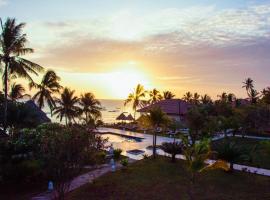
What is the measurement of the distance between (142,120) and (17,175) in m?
9.78

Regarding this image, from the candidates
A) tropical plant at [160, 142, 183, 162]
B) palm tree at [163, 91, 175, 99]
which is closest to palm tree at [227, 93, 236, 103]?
palm tree at [163, 91, 175, 99]

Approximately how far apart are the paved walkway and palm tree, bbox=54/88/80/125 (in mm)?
19513

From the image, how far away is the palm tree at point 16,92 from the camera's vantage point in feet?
117

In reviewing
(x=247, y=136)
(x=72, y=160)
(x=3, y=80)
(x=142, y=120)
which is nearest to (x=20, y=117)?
(x=3, y=80)

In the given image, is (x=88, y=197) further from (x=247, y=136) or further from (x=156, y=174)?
(x=247, y=136)

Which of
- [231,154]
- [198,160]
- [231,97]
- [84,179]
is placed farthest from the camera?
[231,97]

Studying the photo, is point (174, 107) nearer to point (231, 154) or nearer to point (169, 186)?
point (231, 154)

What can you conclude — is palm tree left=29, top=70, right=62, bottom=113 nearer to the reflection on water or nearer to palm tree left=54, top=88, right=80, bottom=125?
palm tree left=54, top=88, right=80, bottom=125

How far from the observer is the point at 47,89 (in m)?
35.4

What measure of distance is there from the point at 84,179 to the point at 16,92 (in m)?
23.8

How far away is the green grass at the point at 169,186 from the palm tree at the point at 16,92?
2370 cm

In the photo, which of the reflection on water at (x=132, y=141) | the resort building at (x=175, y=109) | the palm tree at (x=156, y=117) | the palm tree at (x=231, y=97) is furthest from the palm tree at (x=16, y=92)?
the palm tree at (x=231, y=97)

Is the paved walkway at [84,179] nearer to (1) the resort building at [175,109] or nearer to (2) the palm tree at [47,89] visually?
(2) the palm tree at [47,89]

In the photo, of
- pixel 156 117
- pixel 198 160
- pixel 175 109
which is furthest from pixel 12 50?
pixel 175 109
